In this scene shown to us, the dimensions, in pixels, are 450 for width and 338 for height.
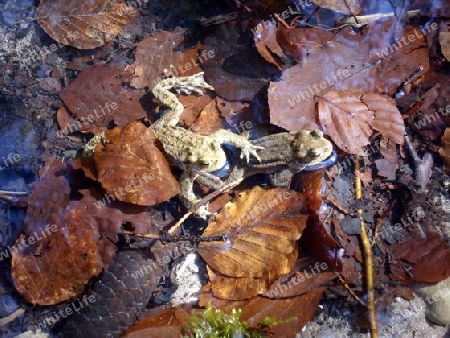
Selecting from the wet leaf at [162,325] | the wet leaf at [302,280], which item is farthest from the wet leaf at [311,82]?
the wet leaf at [162,325]

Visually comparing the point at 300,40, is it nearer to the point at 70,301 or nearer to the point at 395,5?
the point at 395,5

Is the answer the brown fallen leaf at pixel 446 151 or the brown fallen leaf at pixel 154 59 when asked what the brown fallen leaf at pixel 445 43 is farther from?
the brown fallen leaf at pixel 154 59

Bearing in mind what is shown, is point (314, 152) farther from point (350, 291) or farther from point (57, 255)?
point (57, 255)

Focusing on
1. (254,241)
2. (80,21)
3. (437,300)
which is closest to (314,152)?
(254,241)

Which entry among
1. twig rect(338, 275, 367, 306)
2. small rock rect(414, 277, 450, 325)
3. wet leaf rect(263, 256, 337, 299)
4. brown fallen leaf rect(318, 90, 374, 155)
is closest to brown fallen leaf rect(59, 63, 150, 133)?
brown fallen leaf rect(318, 90, 374, 155)

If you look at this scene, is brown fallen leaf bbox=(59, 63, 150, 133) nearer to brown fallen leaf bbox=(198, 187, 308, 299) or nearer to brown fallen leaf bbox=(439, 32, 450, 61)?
brown fallen leaf bbox=(198, 187, 308, 299)

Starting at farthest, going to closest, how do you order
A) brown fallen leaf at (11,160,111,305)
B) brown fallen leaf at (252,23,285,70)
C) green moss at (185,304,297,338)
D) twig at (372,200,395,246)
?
brown fallen leaf at (252,23,285,70)
twig at (372,200,395,246)
brown fallen leaf at (11,160,111,305)
green moss at (185,304,297,338)

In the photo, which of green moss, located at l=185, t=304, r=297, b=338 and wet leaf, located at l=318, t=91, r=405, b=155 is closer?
green moss, located at l=185, t=304, r=297, b=338
